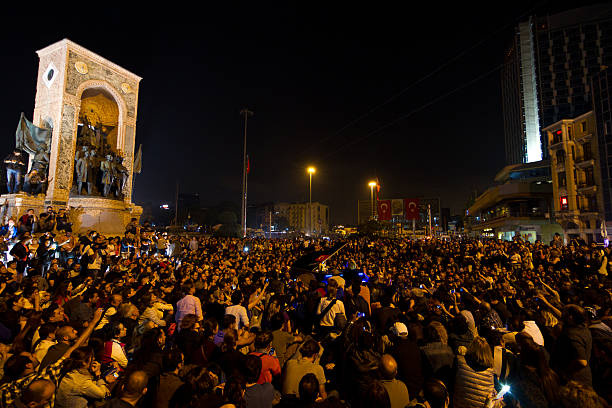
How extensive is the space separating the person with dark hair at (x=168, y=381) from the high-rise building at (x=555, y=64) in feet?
283

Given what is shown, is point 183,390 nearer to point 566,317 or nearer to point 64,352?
point 64,352

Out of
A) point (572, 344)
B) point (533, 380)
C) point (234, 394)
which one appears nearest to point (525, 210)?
point (572, 344)

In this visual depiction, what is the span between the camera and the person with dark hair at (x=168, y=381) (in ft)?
10.9

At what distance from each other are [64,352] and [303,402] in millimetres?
3031

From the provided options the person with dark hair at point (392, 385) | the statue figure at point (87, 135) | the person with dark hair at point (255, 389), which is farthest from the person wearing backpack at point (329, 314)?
the statue figure at point (87, 135)

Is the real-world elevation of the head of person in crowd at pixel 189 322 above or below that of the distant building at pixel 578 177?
below

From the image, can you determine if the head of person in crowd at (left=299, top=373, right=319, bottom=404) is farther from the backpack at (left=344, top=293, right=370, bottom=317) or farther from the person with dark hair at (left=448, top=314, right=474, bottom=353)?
the backpack at (left=344, top=293, right=370, bottom=317)

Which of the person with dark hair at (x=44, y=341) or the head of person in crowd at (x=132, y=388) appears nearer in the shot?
the head of person in crowd at (x=132, y=388)

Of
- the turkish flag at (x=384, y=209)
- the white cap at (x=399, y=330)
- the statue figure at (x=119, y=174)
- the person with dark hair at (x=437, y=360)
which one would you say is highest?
the statue figure at (x=119, y=174)

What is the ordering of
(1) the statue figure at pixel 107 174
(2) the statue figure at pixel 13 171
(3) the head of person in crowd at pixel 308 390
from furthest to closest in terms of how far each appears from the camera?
(1) the statue figure at pixel 107 174, (2) the statue figure at pixel 13 171, (3) the head of person in crowd at pixel 308 390

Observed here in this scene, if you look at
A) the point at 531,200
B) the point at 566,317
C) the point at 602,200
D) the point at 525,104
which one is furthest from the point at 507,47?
the point at 566,317

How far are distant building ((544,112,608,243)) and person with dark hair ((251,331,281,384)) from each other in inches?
1734

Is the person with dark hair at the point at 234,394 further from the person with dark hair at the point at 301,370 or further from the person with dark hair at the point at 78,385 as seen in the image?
the person with dark hair at the point at 78,385

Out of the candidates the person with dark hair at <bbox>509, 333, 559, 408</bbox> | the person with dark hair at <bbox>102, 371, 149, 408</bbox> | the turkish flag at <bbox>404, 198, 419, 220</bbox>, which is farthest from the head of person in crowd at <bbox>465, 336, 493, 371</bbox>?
the turkish flag at <bbox>404, 198, 419, 220</bbox>
